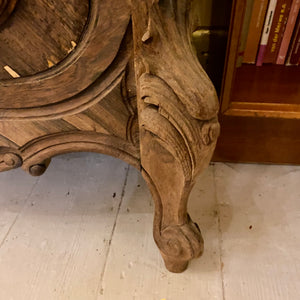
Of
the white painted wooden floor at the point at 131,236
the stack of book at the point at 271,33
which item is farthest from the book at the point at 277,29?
the white painted wooden floor at the point at 131,236

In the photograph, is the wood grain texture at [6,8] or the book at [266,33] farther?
the book at [266,33]

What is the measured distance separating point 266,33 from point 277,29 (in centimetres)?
3

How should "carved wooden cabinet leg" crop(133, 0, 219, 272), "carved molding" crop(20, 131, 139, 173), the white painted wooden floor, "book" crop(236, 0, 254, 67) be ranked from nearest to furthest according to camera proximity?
"carved wooden cabinet leg" crop(133, 0, 219, 272) < "carved molding" crop(20, 131, 139, 173) < the white painted wooden floor < "book" crop(236, 0, 254, 67)

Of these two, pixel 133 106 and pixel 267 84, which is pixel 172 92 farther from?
pixel 267 84

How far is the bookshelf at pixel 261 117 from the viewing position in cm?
79

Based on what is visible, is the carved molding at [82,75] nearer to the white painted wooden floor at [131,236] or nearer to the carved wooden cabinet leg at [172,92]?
Result: the carved wooden cabinet leg at [172,92]

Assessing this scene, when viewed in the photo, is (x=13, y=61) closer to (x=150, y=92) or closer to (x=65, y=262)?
(x=150, y=92)

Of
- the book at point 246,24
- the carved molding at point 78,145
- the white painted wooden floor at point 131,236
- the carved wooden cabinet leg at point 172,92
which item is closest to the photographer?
the carved wooden cabinet leg at point 172,92

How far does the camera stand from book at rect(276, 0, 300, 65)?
781 mm

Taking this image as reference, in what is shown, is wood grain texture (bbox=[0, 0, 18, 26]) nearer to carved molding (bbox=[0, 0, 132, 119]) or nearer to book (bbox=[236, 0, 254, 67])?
carved molding (bbox=[0, 0, 132, 119])

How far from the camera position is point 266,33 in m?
0.84

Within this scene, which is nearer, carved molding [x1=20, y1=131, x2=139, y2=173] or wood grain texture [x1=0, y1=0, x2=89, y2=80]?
wood grain texture [x1=0, y1=0, x2=89, y2=80]

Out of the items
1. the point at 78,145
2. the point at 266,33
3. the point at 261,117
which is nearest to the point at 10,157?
the point at 78,145

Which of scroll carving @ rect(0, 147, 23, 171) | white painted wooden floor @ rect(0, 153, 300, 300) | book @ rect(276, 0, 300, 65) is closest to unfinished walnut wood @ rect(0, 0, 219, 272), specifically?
scroll carving @ rect(0, 147, 23, 171)
